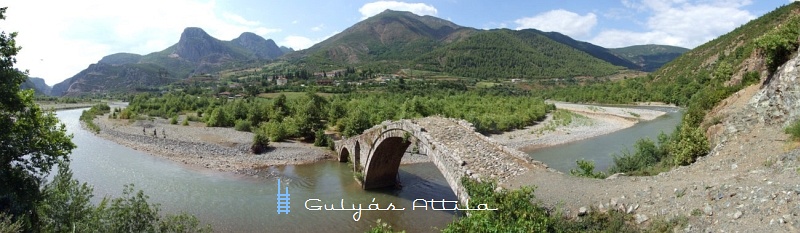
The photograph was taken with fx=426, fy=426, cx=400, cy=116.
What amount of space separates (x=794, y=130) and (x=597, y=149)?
108 feet

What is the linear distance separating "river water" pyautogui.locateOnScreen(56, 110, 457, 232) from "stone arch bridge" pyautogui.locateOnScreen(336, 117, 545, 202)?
1.63 metres

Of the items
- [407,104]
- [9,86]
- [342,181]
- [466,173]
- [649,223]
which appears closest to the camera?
[649,223]

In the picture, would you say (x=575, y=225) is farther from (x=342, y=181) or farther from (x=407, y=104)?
(x=407, y=104)

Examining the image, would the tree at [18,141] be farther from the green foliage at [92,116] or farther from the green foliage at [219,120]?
the green foliage at [92,116]

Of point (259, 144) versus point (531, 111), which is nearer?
point (259, 144)

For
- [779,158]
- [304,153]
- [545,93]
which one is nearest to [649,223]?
[779,158]

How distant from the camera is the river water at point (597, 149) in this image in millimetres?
35969

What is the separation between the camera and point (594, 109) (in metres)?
83.9

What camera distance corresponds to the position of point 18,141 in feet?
A: 42.4

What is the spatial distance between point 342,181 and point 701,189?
22656 millimetres

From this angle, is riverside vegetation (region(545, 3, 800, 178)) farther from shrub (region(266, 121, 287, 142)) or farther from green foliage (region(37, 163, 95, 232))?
shrub (region(266, 121, 287, 142))

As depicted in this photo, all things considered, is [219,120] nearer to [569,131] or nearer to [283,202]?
[283,202]

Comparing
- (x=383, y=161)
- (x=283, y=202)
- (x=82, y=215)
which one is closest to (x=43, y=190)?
(x=82, y=215)

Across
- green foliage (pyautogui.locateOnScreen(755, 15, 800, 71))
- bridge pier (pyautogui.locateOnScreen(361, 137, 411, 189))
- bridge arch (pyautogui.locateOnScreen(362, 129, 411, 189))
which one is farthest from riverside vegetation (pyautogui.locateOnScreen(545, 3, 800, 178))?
bridge pier (pyautogui.locateOnScreen(361, 137, 411, 189))
